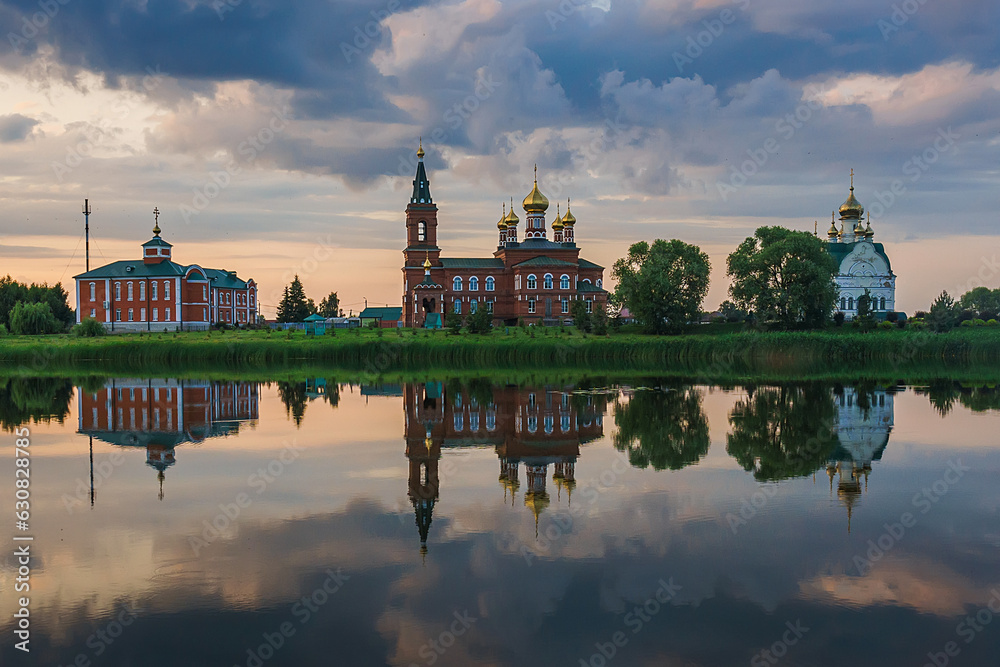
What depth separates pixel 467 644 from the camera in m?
6.84

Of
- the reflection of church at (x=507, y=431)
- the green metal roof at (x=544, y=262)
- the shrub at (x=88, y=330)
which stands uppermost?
the green metal roof at (x=544, y=262)

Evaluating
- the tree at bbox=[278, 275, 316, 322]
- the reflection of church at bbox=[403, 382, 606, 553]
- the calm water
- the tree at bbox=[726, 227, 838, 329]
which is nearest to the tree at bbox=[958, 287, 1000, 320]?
the tree at bbox=[726, 227, 838, 329]

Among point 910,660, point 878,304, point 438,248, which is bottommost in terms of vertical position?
point 910,660

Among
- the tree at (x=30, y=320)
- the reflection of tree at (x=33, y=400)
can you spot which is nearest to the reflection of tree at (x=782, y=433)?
the reflection of tree at (x=33, y=400)

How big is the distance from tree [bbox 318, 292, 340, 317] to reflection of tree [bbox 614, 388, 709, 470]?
59571 millimetres

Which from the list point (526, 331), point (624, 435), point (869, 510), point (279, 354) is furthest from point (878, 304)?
point (869, 510)

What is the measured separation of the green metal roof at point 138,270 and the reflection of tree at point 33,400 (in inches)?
1189

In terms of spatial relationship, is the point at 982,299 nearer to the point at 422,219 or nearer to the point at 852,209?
the point at 852,209

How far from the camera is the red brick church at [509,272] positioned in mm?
69625

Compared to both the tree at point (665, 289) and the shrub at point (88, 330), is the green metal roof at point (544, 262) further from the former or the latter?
the shrub at point (88, 330)

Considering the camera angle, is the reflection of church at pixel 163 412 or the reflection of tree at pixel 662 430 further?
the reflection of church at pixel 163 412

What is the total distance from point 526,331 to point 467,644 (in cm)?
4604

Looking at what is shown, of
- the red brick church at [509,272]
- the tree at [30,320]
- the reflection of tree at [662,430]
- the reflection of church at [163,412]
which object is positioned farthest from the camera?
the red brick church at [509,272]

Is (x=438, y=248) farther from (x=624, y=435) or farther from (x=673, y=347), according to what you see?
(x=624, y=435)
